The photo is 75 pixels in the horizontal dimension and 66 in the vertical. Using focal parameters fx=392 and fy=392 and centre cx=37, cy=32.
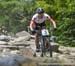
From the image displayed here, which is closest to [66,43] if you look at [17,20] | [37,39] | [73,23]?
[73,23]

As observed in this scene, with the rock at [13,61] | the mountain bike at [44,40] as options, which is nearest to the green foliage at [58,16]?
the mountain bike at [44,40]

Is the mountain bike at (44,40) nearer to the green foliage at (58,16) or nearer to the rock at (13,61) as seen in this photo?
the rock at (13,61)

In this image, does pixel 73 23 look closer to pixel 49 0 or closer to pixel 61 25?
pixel 61 25

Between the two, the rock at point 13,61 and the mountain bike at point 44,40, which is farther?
the mountain bike at point 44,40

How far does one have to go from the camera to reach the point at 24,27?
37.7 metres

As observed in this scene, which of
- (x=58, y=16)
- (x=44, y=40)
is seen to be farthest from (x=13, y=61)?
(x=58, y=16)

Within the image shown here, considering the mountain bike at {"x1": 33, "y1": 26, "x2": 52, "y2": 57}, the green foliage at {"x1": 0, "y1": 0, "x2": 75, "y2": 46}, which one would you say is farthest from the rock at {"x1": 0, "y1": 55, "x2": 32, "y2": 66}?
the green foliage at {"x1": 0, "y1": 0, "x2": 75, "y2": 46}

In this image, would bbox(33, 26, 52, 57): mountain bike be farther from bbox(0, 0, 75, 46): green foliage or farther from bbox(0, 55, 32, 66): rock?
bbox(0, 0, 75, 46): green foliage

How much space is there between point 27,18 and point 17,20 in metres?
2.66

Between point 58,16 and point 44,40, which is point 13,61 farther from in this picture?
point 58,16

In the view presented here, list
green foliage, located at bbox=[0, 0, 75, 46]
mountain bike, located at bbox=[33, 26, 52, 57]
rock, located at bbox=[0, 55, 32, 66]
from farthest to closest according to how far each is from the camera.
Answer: green foliage, located at bbox=[0, 0, 75, 46], mountain bike, located at bbox=[33, 26, 52, 57], rock, located at bbox=[0, 55, 32, 66]

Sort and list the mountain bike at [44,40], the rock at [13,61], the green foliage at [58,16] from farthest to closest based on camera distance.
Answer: the green foliage at [58,16]
the mountain bike at [44,40]
the rock at [13,61]

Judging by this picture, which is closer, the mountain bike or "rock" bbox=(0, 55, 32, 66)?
"rock" bbox=(0, 55, 32, 66)

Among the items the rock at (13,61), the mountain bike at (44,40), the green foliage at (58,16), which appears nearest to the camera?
the rock at (13,61)
